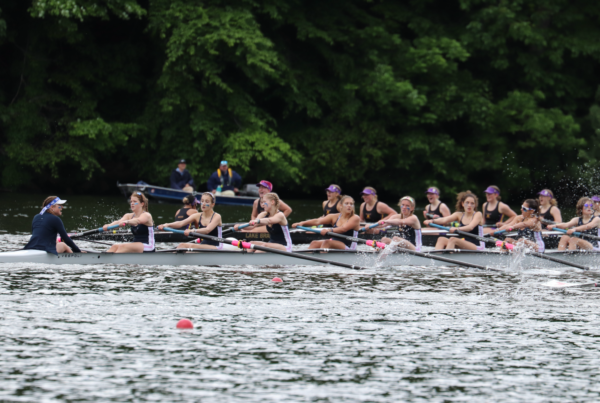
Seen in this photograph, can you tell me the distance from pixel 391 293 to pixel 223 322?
3.01m

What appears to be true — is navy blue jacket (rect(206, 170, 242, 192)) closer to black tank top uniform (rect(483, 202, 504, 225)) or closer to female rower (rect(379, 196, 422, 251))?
black tank top uniform (rect(483, 202, 504, 225))

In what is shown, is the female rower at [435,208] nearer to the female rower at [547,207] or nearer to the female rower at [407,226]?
the female rower at [407,226]

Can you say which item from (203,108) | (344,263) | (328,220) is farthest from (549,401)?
(203,108)

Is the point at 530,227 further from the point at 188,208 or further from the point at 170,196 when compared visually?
the point at 170,196

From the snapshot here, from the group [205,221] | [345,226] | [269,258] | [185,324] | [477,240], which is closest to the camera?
[185,324]

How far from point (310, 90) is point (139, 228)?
62.9 ft

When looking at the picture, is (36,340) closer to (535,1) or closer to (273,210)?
(273,210)

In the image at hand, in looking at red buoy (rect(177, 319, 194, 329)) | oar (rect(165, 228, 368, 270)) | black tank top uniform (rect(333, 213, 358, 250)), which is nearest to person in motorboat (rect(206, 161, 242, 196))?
black tank top uniform (rect(333, 213, 358, 250))

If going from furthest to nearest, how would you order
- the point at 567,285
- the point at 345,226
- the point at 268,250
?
the point at 345,226 → the point at 268,250 → the point at 567,285

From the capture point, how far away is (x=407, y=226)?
15680 mm

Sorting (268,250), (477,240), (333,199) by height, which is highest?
(333,199)

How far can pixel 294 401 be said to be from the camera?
666 cm

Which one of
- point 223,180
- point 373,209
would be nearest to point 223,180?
point 223,180

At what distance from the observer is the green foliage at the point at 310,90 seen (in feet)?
97.8
